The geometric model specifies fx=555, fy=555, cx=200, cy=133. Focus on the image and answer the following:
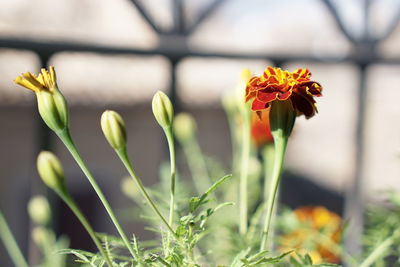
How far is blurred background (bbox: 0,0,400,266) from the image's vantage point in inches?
30.5

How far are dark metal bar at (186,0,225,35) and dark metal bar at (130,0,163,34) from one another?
44 mm

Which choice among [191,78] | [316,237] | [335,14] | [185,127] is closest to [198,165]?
[185,127]

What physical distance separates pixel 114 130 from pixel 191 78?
3.18 meters

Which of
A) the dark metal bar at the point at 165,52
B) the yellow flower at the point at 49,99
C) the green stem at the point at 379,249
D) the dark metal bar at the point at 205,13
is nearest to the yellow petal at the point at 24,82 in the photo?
the yellow flower at the point at 49,99

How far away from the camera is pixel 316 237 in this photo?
53cm

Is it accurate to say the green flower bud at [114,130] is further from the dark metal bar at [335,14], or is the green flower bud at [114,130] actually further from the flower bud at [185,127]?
the dark metal bar at [335,14]

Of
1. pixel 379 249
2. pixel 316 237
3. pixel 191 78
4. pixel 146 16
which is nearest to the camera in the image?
pixel 379 249

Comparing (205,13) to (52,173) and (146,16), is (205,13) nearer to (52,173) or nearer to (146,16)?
(146,16)

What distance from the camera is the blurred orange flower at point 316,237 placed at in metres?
0.52

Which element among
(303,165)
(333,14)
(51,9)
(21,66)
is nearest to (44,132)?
(333,14)

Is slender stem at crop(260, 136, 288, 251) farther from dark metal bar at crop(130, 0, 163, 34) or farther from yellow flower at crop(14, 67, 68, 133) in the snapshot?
dark metal bar at crop(130, 0, 163, 34)

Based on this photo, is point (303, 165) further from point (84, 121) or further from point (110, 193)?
point (84, 121)

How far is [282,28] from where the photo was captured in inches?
59.5

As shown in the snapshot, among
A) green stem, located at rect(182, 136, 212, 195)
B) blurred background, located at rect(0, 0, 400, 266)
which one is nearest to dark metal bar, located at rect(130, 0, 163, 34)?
blurred background, located at rect(0, 0, 400, 266)
